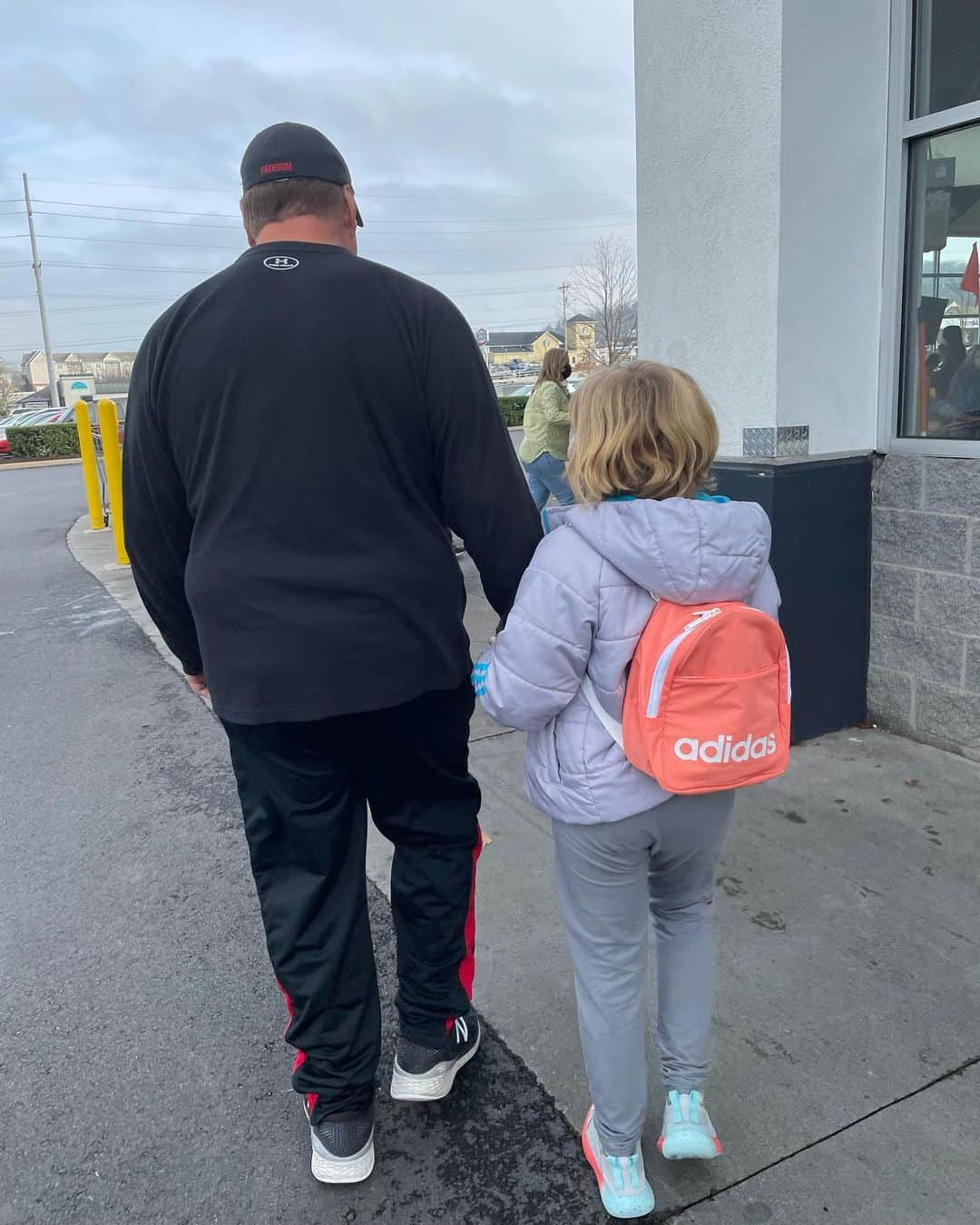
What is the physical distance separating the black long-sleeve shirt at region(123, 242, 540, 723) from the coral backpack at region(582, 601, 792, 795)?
40cm

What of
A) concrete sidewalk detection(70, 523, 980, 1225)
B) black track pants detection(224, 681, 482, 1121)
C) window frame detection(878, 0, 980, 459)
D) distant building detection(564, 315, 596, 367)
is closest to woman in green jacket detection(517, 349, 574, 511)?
window frame detection(878, 0, 980, 459)

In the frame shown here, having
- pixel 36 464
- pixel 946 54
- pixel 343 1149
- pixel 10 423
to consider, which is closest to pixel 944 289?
pixel 946 54

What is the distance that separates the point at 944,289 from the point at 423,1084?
3.42 metres

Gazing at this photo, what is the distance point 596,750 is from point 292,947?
769 mm

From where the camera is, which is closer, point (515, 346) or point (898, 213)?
point (898, 213)

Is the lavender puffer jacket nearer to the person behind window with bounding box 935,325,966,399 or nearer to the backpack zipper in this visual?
the backpack zipper

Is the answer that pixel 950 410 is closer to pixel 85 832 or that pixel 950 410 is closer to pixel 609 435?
pixel 609 435

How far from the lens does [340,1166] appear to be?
2.03 m

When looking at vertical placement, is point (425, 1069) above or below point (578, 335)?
below

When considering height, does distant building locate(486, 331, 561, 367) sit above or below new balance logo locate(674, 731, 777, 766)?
above

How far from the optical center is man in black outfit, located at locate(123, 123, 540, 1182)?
181 cm

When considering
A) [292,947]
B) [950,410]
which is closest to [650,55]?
[950,410]

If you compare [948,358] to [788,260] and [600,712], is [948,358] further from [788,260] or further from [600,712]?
[600,712]

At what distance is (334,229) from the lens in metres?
1.93
